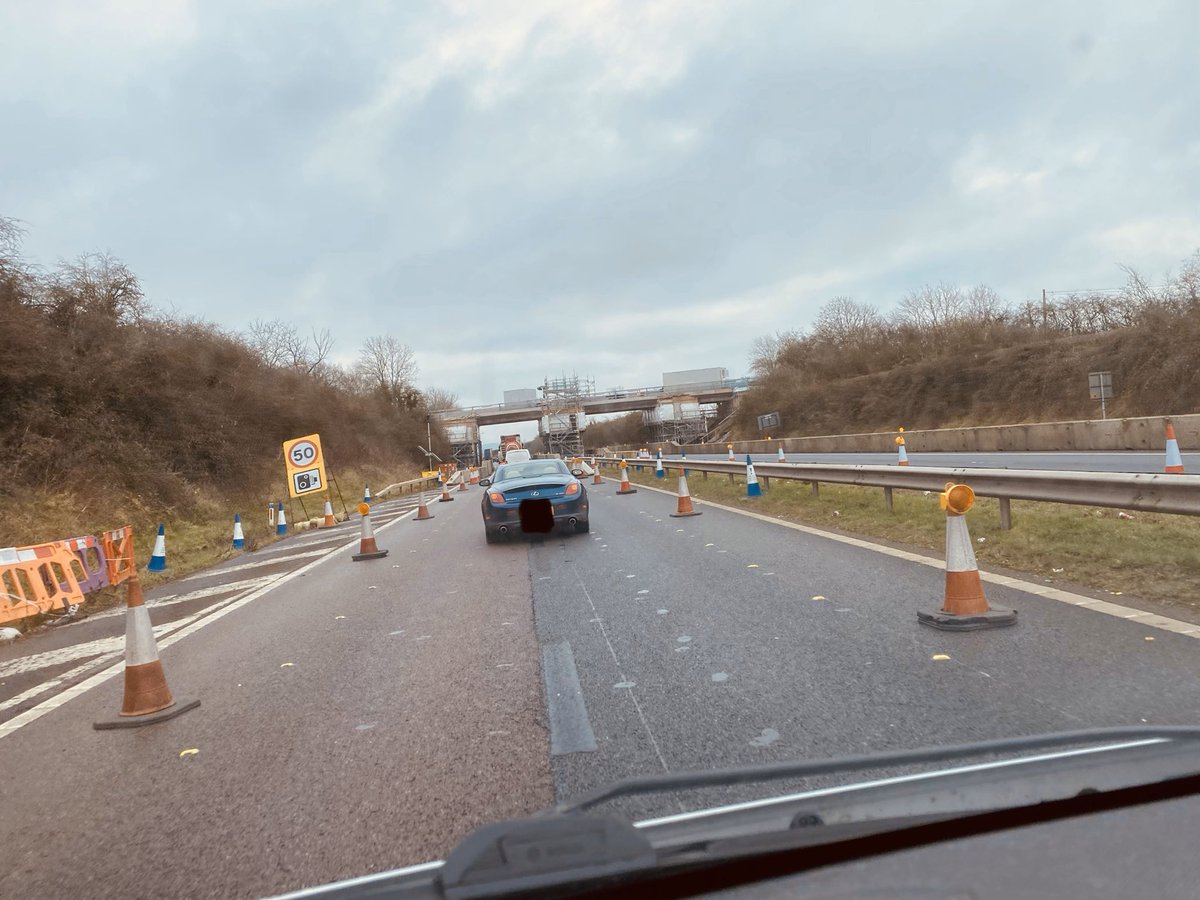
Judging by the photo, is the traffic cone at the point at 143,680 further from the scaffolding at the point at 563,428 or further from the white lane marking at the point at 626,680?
the scaffolding at the point at 563,428

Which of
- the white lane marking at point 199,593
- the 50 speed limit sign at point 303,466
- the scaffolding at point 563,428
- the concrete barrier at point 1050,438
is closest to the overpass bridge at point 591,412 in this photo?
the scaffolding at point 563,428

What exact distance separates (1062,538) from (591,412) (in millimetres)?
95411

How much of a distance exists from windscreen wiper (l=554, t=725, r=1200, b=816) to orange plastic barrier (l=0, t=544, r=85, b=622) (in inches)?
376

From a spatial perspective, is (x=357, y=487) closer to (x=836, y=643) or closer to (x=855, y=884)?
(x=836, y=643)

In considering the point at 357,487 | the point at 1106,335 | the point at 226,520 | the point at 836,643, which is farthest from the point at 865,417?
the point at 836,643

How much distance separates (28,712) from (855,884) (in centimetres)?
584

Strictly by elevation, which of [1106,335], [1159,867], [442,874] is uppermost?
[1106,335]

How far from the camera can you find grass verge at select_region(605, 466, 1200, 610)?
6758mm

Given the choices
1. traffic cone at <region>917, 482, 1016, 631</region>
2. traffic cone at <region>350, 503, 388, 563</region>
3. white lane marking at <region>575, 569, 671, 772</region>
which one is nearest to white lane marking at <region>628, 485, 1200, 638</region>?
traffic cone at <region>917, 482, 1016, 631</region>

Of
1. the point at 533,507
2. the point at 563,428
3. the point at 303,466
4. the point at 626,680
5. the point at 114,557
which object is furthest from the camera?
the point at 563,428

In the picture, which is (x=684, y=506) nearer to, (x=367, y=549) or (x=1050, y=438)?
(x=367, y=549)

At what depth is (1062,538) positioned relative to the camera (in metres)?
8.79

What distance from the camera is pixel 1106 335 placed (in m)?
42.9

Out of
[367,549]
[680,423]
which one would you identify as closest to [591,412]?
[680,423]
